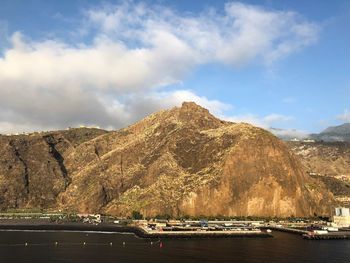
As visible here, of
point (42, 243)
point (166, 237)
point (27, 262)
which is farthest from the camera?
point (166, 237)

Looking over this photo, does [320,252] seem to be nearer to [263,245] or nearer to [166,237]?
[263,245]

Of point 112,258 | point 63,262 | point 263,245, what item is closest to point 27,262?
point 63,262

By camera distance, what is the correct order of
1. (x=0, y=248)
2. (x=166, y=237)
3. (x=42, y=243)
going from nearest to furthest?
1. (x=0, y=248)
2. (x=42, y=243)
3. (x=166, y=237)

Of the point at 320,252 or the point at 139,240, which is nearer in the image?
the point at 320,252

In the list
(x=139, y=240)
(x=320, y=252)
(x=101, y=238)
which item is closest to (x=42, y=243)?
(x=101, y=238)

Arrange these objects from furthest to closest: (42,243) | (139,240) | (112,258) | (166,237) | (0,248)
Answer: (166,237) < (139,240) < (42,243) < (0,248) < (112,258)

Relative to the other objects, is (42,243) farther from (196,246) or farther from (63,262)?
(196,246)
